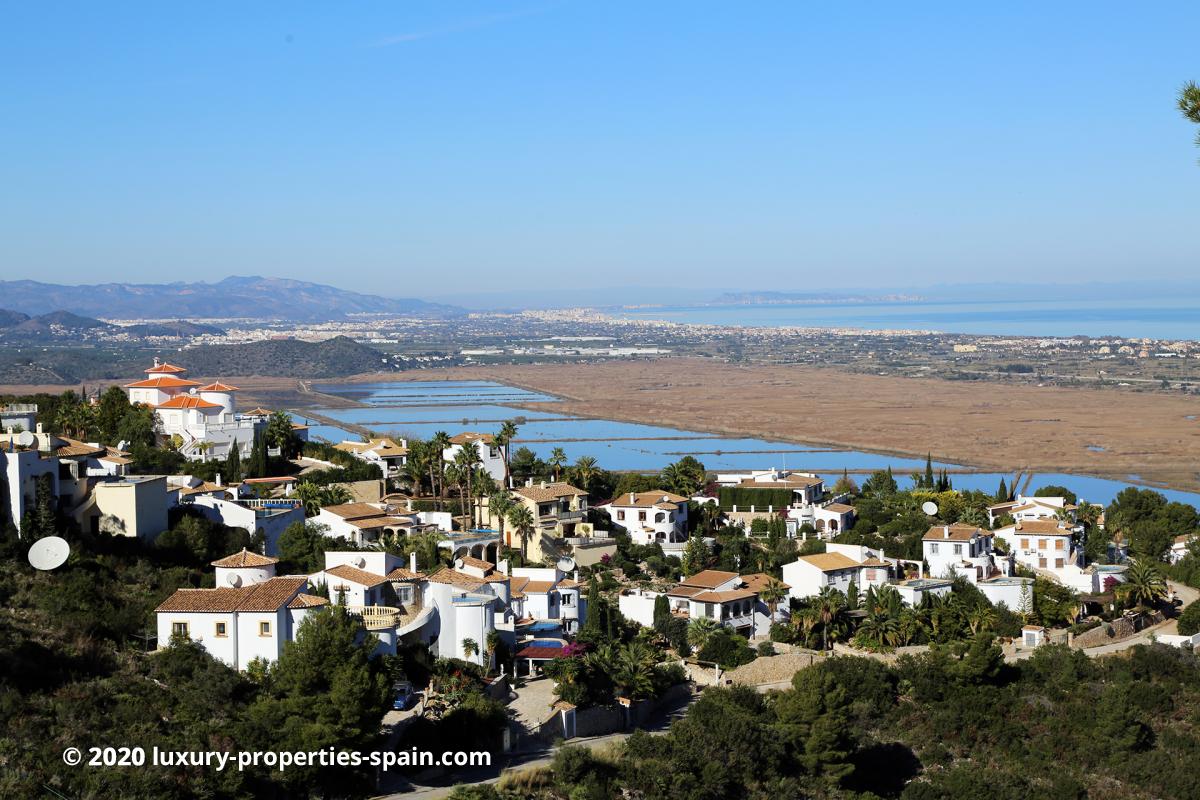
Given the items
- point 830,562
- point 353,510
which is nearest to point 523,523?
point 353,510

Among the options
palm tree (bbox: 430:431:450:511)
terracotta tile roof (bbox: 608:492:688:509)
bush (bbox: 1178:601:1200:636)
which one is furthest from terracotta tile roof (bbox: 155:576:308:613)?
bush (bbox: 1178:601:1200:636)

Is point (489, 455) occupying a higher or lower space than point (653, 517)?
higher

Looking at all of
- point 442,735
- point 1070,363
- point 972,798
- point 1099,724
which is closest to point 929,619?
point 1099,724

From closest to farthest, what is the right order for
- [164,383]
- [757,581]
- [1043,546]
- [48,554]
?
[48,554]
[757,581]
[1043,546]
[164,383]

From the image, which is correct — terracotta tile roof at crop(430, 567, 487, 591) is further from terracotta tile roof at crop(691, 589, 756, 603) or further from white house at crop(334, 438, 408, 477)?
white house at crop(334, 438, 408, 477)

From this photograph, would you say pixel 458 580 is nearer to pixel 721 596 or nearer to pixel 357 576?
pixel 357 576

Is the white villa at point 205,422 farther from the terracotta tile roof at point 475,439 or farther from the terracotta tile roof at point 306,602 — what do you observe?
the terracotta tile roof at point 306,602

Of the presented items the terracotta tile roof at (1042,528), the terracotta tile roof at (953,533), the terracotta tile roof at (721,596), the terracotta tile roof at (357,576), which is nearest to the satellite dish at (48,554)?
the terracotta tile roof at (357,576)
